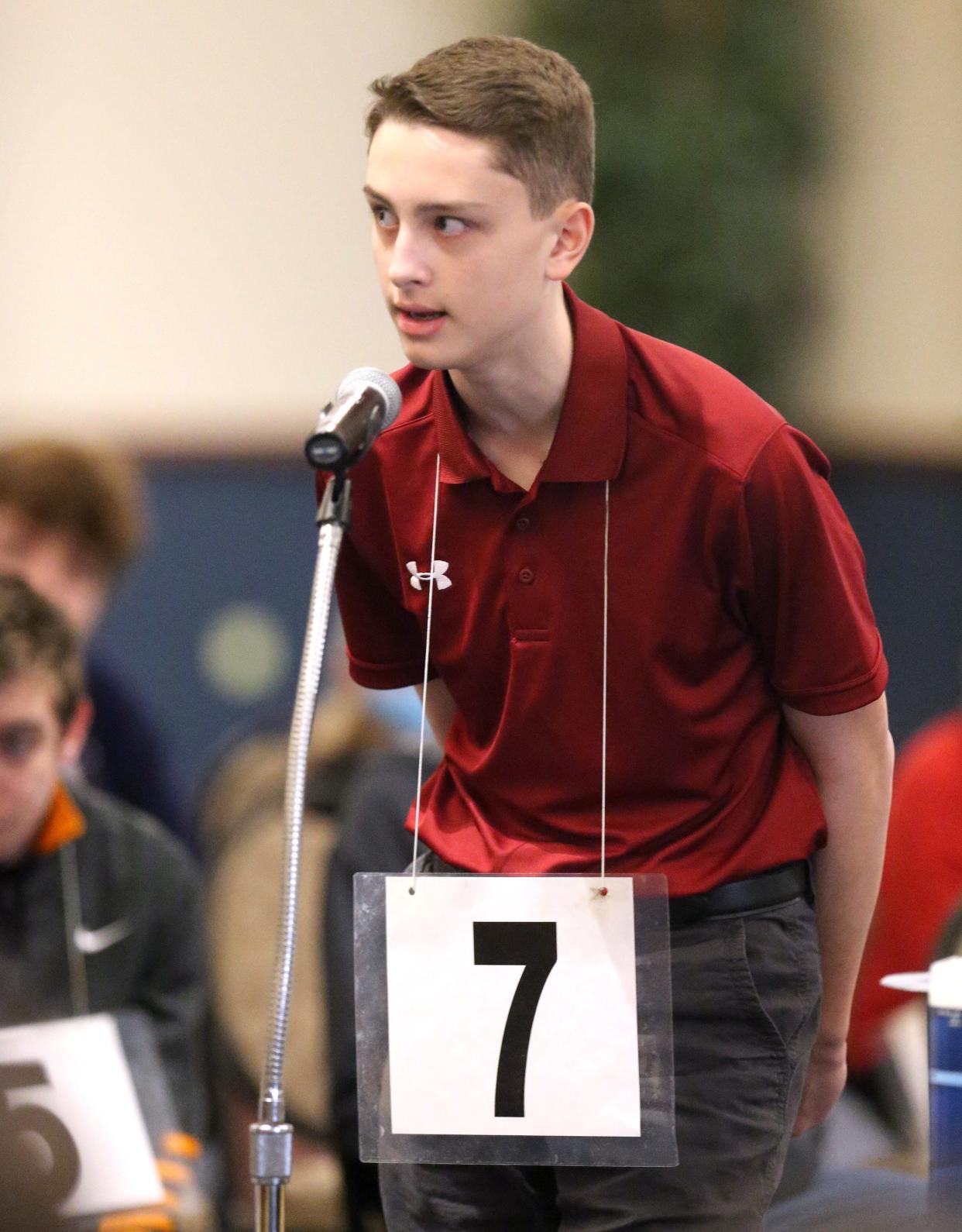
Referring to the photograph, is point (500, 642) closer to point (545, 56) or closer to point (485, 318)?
point (485, 318)

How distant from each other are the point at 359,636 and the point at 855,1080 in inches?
69.1

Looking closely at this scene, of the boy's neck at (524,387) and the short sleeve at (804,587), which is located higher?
the boy's neck at (524,387)

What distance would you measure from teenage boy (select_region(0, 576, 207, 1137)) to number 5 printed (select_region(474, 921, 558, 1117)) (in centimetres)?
124

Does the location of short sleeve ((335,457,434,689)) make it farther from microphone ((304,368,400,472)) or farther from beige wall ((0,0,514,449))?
beige wall ((0,0,514,449))

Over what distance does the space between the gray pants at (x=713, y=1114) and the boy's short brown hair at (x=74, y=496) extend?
7.38 ft

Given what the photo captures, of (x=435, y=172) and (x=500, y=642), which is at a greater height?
(x=435, y=172)

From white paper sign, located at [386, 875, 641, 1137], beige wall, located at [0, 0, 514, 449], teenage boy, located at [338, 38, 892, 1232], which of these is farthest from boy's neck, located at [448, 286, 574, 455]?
beige wall, located at [0, 0, 514, 449]

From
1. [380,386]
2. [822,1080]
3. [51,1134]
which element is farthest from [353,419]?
[51,1134]

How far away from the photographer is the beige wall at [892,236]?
5.77 metres

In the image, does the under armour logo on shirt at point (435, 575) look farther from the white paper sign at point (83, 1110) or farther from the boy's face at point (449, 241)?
the white paper sign at point (83, 1110)

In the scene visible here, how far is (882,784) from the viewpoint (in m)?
1.57

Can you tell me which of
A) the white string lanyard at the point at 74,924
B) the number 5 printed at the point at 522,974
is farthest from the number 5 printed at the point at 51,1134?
the white string lanyard at the point at 74,924

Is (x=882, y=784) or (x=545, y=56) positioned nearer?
(x=545, y=56)

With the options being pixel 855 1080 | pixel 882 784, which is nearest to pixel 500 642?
pixel 882 784
